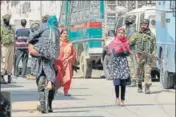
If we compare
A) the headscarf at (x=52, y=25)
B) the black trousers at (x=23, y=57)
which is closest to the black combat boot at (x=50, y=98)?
the headscarf at (x=52, y=25)

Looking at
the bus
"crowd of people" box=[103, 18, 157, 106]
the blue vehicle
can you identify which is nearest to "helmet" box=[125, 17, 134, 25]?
"crowd of people" box=[103, 18, 157, 106]

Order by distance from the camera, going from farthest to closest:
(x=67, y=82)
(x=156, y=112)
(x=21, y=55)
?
(x=21, y=55)
(x=67, y=82)
(x=156, y=112)

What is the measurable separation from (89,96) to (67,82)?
1.26 m

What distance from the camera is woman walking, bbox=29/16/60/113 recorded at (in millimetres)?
10750

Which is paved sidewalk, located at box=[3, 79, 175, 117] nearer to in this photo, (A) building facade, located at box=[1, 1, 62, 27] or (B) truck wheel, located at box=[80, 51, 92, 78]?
(B) truck wheel, located at box=[80, 51, 92, 78]

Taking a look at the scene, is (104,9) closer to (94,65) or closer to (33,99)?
(94,65)

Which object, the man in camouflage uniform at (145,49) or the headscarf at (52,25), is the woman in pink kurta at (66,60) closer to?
the headscarf at (52,25)

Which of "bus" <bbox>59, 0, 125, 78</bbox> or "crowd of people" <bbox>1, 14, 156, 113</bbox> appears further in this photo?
"bus" <bbox>59, 0, 125, 78</bbox>

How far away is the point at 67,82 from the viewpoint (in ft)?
42.9

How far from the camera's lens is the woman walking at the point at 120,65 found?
12.4 m

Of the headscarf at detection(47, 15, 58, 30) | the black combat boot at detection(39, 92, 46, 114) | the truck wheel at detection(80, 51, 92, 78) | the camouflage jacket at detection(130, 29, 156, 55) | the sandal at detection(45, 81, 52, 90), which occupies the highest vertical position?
the headscarf at detection(47, 15, 58, 30)

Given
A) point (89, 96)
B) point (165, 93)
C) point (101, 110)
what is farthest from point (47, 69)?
point (165, 93)

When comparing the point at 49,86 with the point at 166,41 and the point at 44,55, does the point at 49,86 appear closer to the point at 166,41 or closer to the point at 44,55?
the point at 44,55

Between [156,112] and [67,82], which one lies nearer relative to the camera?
[156,112]
